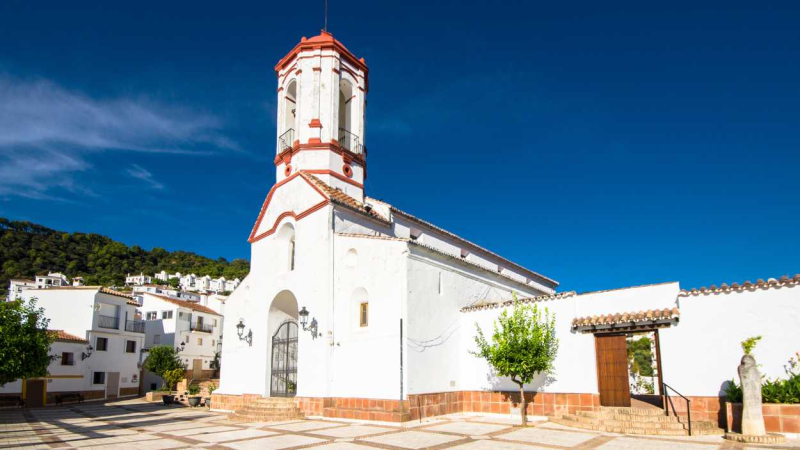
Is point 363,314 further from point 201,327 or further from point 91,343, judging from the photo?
point 201,327

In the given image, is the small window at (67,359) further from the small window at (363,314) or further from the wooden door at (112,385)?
the small window at (363,314)

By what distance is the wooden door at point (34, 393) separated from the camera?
30.9 meters

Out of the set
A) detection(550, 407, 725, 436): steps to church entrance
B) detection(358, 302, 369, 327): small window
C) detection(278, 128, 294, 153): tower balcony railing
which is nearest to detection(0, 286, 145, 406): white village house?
detection(278, 128, 294, 153): tower balcony railing

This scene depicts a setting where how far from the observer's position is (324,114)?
21.9 meters

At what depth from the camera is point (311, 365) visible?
58.6ft

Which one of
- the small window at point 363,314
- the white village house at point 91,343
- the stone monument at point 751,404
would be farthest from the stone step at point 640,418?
the white village house at point 91,343

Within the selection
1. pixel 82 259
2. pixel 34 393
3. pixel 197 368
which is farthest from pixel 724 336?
pixel 82 259

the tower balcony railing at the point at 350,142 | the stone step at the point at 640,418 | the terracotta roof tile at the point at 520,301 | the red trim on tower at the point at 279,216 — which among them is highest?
the tower balcony railing at the point at 350,142

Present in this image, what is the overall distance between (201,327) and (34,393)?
18.9 metres

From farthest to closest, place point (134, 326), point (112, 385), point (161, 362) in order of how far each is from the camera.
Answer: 1. point (134, 326)
2. point (112, 385)
3. point (161, 362)

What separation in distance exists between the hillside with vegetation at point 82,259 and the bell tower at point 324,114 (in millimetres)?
64210

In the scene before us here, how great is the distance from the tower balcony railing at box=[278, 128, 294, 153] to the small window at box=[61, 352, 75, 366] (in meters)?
23.7

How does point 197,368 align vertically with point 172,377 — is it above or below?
below

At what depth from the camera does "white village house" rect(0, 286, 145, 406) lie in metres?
33.8
